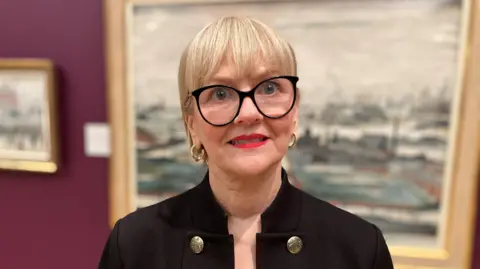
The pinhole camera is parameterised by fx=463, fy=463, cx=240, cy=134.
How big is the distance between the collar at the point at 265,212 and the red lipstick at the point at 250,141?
145 millimetres

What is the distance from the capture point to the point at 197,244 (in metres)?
0.84

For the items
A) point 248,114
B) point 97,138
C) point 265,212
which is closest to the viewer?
point 248,114

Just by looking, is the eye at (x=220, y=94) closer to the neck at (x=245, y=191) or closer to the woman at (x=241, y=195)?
the woman at (x=241, y=195)

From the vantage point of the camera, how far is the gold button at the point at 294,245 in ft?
2.71

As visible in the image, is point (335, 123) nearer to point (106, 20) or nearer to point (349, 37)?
point (349, 37)

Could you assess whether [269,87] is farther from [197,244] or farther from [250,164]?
[197,244]

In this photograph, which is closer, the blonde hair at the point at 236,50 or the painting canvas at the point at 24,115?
the blonde hair at the point at 236,50

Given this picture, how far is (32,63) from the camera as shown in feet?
5.40

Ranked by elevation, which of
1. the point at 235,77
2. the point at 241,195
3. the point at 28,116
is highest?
the point at 235,77

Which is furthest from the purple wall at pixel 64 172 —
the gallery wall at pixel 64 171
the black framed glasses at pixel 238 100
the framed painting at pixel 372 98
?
the black framed glasses at pixel 238 100

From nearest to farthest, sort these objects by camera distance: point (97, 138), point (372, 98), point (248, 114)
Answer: point (248, 114), point (372, 98), point (97, 138)

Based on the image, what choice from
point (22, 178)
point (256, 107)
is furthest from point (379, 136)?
point (22, 178)

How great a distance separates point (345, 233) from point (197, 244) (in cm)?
28

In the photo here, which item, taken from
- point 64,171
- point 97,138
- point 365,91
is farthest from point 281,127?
point 64,171
